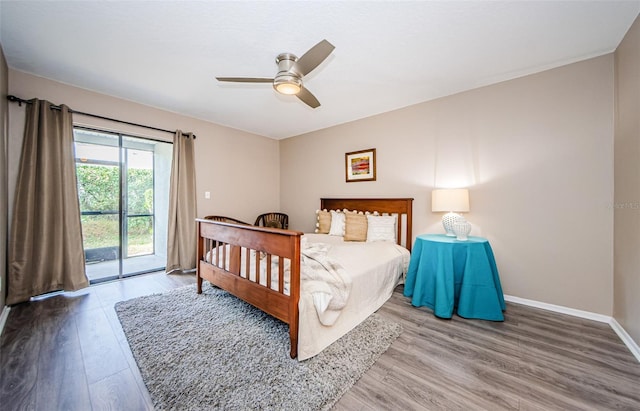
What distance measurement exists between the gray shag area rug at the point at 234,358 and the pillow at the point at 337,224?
155cm

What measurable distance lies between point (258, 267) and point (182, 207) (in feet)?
7.80

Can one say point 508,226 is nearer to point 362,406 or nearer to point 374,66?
point 374,66

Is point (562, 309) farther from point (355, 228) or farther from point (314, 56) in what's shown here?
point (314, 56)

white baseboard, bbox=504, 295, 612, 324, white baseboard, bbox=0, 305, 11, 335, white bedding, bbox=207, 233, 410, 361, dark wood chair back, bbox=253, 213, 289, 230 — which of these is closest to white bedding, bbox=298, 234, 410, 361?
white bedding, bbox=207, 233, 410, 361

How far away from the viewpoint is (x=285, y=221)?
5.20 metres

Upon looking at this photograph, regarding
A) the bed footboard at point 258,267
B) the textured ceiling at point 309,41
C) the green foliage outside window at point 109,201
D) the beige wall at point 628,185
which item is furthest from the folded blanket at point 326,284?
the green foliage outside window at point 109,201

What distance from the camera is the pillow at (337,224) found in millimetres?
3744

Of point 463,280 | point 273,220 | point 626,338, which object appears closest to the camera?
point 626,338

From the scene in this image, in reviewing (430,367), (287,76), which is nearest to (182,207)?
(287,76)

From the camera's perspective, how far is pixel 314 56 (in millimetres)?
1776

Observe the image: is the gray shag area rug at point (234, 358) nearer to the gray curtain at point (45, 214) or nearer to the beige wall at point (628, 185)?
the gray curtain at point (45, 214)

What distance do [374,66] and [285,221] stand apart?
3.52m

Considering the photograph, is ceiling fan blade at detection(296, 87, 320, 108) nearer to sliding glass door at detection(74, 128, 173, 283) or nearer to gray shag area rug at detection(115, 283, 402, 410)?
gray shag area rug at detection(115, 283, 402, 410)

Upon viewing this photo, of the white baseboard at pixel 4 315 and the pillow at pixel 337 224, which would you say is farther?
the pillow at pixel 337 224
